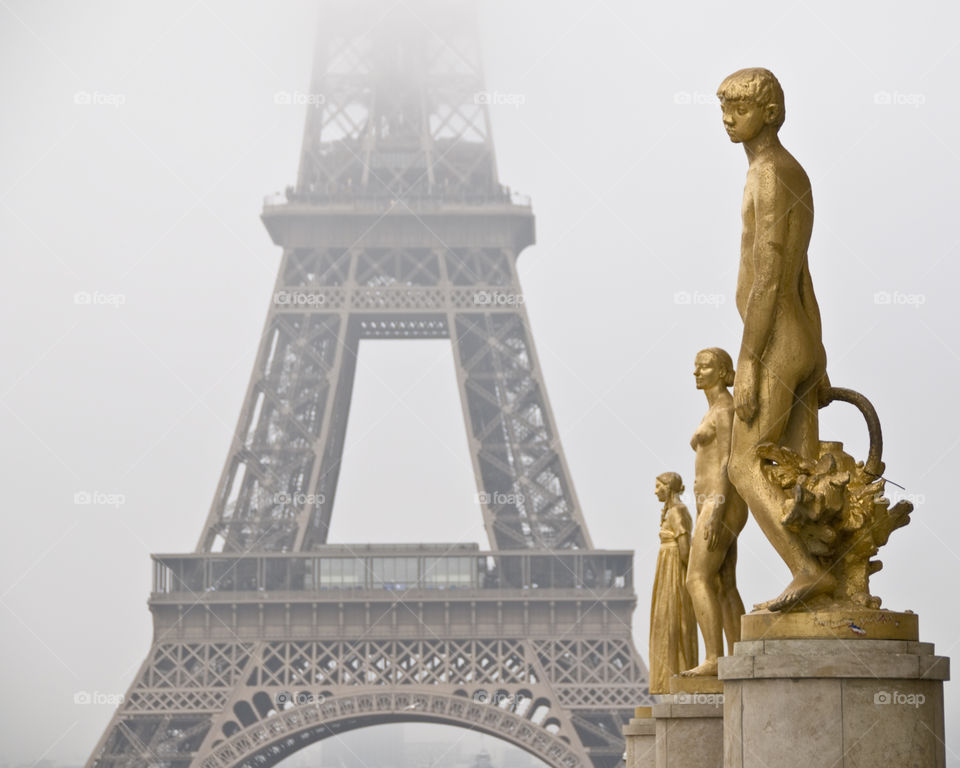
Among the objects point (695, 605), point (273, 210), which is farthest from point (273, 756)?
point (695, 605)

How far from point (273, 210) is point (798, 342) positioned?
42.5 m

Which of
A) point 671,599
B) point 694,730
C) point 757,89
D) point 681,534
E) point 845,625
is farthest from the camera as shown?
point 671,599

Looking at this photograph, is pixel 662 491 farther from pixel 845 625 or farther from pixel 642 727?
pixel 845 625

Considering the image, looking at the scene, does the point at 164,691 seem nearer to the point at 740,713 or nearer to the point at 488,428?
the point at 488,428

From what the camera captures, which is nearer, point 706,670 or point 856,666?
point 856,666

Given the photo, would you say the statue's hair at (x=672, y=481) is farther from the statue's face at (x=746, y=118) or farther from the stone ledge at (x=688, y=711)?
the statue's face at (x=746, y=118)

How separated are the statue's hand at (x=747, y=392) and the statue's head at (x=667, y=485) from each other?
427 cm

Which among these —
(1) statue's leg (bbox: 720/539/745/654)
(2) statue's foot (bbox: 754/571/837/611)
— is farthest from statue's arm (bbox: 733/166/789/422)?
(1) statue's leg (bbox: 720/539/745/654)

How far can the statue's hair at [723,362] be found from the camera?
10258 mm

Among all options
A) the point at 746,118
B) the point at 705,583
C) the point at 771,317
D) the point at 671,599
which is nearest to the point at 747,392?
the point at 771,317

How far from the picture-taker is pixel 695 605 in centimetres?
987

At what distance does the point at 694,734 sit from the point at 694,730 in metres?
0.02

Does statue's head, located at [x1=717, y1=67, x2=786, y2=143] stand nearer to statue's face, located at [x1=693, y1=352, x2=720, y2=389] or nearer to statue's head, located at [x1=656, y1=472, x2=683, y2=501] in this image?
statue's face, located at [x1=693, y1=352, x2=720, y2=389]

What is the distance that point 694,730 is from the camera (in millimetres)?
9742
